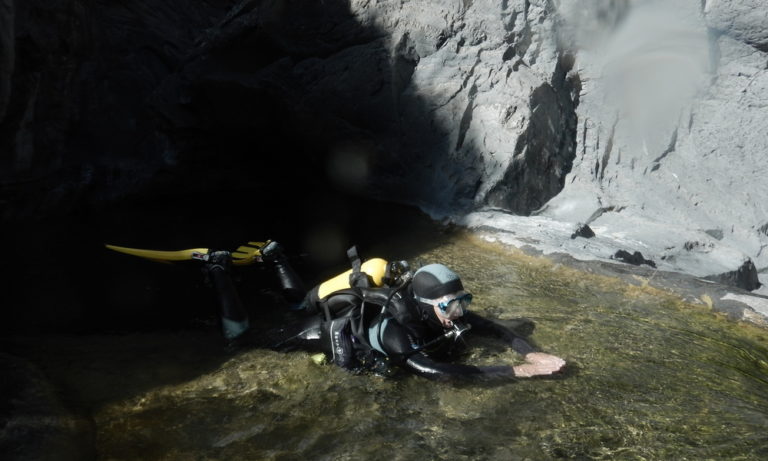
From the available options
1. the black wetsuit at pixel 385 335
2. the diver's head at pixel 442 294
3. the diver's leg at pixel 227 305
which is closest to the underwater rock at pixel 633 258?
the black wetsuit at pixel 385 335

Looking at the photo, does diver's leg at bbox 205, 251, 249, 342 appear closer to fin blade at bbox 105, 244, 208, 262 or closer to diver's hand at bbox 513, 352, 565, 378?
fin blade at bbox 105, 244, 208, 262

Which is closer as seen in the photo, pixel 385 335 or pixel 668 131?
pixel 385 335

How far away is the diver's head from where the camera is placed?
10.5 ft

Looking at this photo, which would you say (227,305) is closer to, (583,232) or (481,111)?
(583,232)

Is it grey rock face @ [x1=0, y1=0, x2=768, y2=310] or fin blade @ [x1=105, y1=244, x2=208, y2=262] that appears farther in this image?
grey rock face @ [x1=0, y1=0, x2=768, y2=310]

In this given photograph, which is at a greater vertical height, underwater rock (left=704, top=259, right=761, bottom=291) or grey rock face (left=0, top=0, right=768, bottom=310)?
grey rock face (left=0, top=0, right=768, bottom=310)

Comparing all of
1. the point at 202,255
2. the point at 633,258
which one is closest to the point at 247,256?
the point at 202,255

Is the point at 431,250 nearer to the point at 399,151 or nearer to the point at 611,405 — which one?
the point at 399,151

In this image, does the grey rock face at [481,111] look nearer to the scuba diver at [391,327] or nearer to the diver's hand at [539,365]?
the diver's hand at [539,365]

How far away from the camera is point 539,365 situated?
128 inches

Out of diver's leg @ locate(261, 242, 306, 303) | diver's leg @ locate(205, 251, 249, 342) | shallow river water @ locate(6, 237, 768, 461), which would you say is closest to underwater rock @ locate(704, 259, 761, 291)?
shallow river water @ locate(6, 237, 768, 461)

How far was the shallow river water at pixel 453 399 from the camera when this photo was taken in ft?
8.73

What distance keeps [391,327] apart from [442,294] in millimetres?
359

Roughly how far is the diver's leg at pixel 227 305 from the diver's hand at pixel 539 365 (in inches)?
76.2
